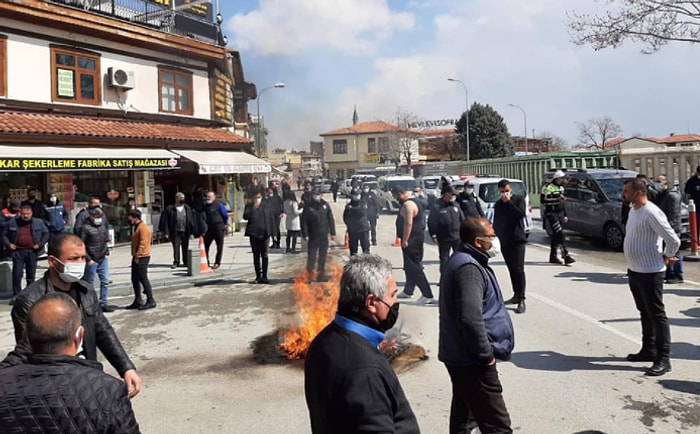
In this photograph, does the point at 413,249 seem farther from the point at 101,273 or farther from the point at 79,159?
the point at 79,159

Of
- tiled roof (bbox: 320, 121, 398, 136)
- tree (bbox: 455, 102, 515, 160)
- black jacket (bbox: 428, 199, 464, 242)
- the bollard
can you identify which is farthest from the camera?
tiled roof (bbox: 320, 121, 398, 136)

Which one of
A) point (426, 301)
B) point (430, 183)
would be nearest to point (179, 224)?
point (426, 301)

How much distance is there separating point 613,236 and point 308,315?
9234 millimetres

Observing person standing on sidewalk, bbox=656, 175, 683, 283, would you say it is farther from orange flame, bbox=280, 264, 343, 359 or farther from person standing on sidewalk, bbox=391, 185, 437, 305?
orange flame, bbox=280, 264, 343, 359

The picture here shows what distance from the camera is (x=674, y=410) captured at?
4.42 m

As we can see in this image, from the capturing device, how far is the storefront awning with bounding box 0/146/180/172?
41.9ft

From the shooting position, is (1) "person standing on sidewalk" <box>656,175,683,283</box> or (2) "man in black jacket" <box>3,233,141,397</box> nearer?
(2) "man in black jacket" <box>3,233,141,397</box>

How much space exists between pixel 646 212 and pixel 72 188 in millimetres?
→ 14597

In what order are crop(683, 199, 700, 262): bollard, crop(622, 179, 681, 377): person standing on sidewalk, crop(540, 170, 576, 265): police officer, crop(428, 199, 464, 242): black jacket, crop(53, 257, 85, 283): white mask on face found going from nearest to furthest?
1. crop(53, 257, 85, 283): white mask on face
2. crop(622, 179, 681, 377): person standing on sidewalk
3. crop(428, 199, 464, 242): black jacket
4. crop(540, 170, 576, 265): police officer
5. crop(683, 199, 700, 262): bollard

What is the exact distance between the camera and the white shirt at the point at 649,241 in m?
5.16

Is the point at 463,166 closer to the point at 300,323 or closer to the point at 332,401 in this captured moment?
the point at 300,323

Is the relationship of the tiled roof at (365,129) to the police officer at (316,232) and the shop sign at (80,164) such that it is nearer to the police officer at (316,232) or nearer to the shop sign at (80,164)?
the shop sign at (80,164)

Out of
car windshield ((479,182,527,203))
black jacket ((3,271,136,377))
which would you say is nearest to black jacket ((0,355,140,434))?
black jacket ((3,271,136,377))

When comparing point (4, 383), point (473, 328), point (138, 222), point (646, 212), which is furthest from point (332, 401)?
point (138, 222)
